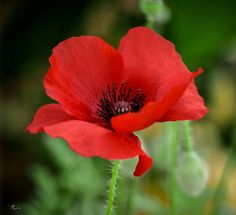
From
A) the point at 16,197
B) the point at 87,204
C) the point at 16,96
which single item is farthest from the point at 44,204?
the point at 16,96

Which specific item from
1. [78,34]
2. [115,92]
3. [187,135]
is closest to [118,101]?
[115,92]

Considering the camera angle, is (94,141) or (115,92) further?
(115,92)

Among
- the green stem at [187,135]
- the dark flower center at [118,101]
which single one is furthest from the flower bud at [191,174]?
the dark flower center at [118,101]

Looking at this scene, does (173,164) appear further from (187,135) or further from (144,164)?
(144,164)

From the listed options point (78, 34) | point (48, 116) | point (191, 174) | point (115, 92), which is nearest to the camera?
point (48, 116)

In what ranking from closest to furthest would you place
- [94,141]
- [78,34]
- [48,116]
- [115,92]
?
1. [94,141]
2. [48,116]
3. [115,92]
4. [78,34]

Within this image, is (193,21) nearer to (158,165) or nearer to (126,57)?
(158,165)

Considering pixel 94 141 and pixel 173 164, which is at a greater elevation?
pixel 94 141
